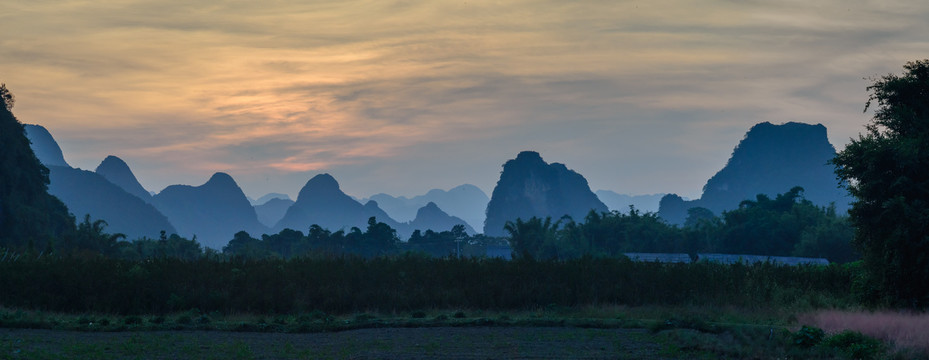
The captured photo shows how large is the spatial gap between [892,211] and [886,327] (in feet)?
25.2

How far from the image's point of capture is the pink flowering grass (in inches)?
611

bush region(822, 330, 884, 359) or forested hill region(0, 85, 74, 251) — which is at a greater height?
forested hill region(0, 85, 74, 251)

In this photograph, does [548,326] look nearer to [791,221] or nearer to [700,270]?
[700,270]

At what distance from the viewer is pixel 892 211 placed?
2345 cm

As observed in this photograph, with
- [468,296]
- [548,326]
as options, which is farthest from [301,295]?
[548,326]

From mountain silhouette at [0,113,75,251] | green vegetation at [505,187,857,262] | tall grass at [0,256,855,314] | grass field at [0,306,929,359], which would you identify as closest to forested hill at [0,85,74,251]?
mountain silhouette at [0,113,75,251]

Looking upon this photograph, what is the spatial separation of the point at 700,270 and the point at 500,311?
8.39 meters

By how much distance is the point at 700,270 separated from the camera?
30.2 metres

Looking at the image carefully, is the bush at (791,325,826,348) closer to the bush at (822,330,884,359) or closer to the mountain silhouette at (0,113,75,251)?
the bush at (822,330,884,359)

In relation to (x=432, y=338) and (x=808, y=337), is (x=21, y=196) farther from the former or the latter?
(x=808, y=337)

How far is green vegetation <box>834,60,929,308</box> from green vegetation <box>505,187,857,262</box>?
49.0m

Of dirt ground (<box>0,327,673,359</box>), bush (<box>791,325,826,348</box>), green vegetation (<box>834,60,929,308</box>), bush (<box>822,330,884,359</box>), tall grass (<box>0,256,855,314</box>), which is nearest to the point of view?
bush (<box>822,330,884,359</box>)

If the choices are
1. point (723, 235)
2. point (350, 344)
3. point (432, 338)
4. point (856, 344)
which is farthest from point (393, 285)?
point (723, 235)

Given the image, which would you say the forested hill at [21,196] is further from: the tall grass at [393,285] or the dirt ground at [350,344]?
the dirt ground at [350,344]
